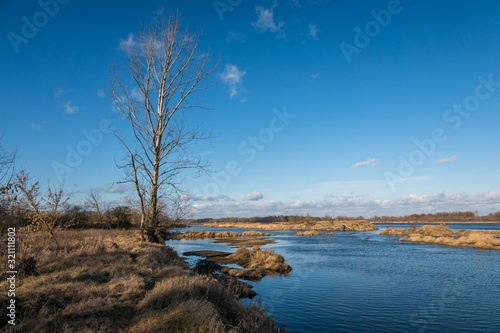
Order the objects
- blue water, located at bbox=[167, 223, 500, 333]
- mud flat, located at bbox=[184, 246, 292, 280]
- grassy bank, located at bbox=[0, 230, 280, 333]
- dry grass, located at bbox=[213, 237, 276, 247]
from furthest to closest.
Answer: dry grass, located at bbox=[213, 237, 276, 247] → mud flat, located at bbox=[184, 246, 292, 280] → blue water, located at bbox=[167, 223, 500, 333] → grassy bank, located at bbox=[0, 230, 280, 333]

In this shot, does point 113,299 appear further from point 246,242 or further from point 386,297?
point 246,242

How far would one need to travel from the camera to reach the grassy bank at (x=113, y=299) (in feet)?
21.6

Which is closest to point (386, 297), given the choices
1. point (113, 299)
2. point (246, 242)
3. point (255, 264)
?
point (255, 264)

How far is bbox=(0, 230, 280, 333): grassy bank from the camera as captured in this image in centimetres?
658

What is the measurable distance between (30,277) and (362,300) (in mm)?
15461

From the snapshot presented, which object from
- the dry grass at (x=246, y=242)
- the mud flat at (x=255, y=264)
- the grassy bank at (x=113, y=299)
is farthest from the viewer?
the dry grass at (x=246, y=242)

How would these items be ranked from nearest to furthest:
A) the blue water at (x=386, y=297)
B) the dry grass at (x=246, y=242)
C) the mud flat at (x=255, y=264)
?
the blue water at (x=386, y=297)
the mud flat at (x=255, y=264)
the dry grass at (x=246, y=242)

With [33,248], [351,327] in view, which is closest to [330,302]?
[351,327]

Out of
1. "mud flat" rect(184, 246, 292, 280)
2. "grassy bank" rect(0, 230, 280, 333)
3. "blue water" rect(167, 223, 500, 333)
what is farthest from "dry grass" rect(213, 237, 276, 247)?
"grassy bank" rect(0, 230, 280, 333)

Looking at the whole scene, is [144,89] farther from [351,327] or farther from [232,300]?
[351,327]

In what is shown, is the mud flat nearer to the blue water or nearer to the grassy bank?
the blue water

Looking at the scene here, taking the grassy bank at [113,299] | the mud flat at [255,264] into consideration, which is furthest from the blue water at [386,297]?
the grassy bank at [113,299]

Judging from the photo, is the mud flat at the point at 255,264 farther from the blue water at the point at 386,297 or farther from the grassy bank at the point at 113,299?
the grassy bank at the point at 113,299

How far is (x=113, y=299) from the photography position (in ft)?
25.4
